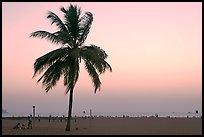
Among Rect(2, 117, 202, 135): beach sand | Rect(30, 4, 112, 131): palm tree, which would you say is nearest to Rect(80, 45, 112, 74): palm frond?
Rect(30, 4, 112, 131): palm tree

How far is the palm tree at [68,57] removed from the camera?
2767cm

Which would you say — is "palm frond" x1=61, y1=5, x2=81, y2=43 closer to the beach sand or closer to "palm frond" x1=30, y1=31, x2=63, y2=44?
"palm frond" x1=30, y1=31, x2=63, y2=44

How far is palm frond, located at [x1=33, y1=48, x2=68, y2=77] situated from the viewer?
27.7 m

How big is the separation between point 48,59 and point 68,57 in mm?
1517

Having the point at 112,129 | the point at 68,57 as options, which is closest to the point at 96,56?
the point at 68,57

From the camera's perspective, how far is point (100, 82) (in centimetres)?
2841

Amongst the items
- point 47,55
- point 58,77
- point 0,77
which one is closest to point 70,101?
point 58,77

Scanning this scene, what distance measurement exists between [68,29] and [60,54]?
7.08ft

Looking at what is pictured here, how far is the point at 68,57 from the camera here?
28.1m

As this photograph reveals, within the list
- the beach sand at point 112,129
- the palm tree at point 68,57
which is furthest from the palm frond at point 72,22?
the beach sand at point 112,129

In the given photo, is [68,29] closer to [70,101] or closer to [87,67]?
Result: [87,67]

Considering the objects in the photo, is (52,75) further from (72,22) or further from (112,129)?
(112,129)

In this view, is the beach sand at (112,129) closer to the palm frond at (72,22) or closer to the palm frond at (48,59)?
the palm frond at (48,59)

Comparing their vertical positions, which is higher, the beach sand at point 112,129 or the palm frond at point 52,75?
the palm frond at point 52,75
